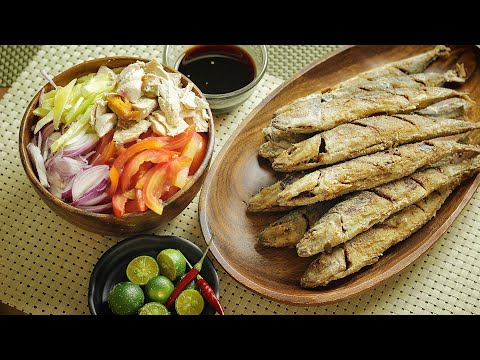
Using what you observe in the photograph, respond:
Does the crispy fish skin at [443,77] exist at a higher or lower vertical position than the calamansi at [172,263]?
higher

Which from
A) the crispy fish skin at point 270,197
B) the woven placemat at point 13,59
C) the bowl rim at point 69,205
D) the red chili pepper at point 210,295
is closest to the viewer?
the bowl rim at point 69,205

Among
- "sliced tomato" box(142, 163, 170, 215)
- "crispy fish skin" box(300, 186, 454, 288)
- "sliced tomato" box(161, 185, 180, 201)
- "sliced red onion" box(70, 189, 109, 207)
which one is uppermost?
"sliced tomato" box(142, 163, 170, 215)

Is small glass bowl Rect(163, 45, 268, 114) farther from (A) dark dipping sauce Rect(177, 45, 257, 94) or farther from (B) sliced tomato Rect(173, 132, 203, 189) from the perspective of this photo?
(B) sliced tomato Rect(173, 132, 203, 189)

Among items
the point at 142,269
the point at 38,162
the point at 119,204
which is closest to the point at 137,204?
the point at 119,204

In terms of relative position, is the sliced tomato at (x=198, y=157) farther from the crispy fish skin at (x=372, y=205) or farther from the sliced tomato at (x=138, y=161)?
the crispy fish skin at (x=372, y=205)

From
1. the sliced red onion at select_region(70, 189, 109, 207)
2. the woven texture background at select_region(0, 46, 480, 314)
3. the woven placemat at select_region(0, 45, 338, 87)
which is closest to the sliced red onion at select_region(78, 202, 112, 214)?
the sliced red onion at select_region(70, 189, 109, 207)

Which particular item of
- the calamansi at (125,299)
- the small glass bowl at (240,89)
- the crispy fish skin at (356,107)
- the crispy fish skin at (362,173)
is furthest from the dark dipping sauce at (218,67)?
the calamansi at (125,299)
